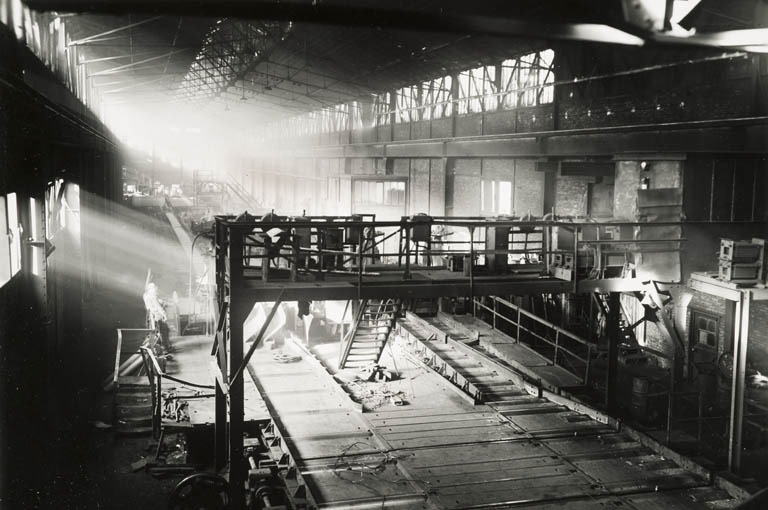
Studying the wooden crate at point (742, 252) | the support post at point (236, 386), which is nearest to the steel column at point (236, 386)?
the support post at point (236, 386)

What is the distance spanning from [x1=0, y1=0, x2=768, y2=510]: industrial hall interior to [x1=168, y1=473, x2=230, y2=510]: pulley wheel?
0.13ft

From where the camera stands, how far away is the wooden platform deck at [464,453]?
8.23 m

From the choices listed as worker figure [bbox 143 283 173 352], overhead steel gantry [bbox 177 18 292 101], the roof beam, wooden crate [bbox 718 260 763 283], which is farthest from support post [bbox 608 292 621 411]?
overhead steel gantry [bbox 177 18 292 101]

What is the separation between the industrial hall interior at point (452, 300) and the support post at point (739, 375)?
1.2 inches

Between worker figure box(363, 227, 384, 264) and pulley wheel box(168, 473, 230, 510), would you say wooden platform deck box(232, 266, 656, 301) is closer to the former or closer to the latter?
worker figure box(363, 227, 384, 264)

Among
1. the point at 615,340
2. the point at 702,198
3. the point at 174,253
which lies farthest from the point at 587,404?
the point at 174,253

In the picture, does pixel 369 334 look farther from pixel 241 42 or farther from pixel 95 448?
pixel 241 42

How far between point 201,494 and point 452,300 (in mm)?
10416

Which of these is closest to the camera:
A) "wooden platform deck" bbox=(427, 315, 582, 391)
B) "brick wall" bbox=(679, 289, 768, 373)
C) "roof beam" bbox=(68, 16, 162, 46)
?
"wooden platform deck" bbox=(427, 315, 582, 391)

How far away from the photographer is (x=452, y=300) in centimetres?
1828

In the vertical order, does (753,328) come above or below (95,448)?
above

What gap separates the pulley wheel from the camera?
29.6ft

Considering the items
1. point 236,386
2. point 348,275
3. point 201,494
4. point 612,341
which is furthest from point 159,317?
point 612,341

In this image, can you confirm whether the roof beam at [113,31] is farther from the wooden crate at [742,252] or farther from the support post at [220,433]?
the wooden crate at [742,252]
